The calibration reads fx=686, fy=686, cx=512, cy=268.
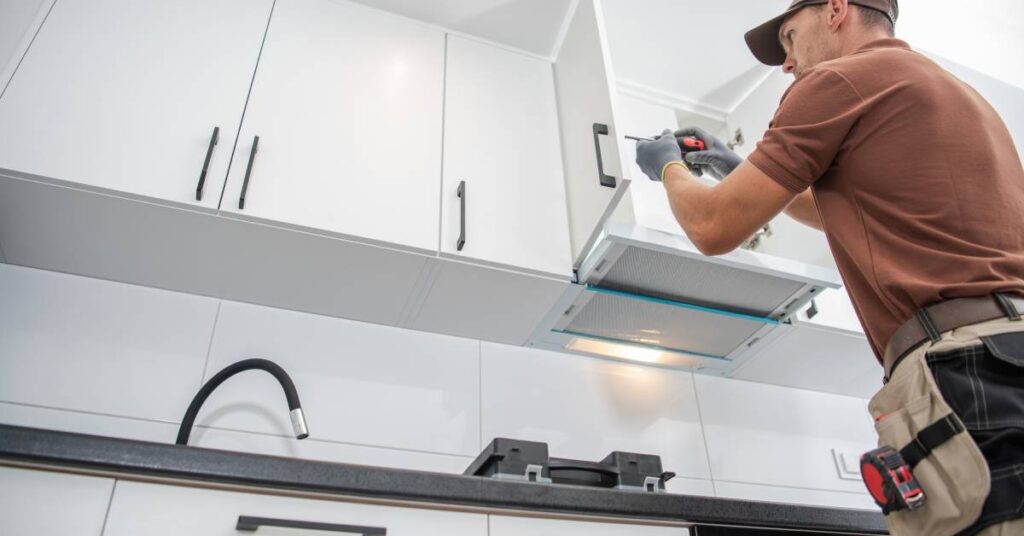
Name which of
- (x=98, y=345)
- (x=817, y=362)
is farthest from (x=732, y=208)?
(x=98, y=345)

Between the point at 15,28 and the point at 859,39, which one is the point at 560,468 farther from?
the point at 15,28

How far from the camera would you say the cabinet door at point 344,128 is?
1495 millimetres

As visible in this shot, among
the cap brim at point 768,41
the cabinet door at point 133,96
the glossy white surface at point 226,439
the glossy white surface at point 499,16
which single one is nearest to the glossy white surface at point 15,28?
the cabinet door at point 133,96

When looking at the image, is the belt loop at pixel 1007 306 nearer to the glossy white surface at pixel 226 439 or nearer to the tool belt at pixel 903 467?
the tool belt at pixel 903 467

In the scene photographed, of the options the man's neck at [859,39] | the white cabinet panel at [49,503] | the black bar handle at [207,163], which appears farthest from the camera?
the black bar handle at [207,163]

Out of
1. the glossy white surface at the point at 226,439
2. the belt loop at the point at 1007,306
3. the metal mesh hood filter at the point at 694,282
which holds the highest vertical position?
the metal mesh hood filter at the point at 694,282

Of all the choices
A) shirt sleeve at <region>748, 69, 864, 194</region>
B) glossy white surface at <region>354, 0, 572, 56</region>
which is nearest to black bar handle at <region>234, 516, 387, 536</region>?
shirt sleeve at <region>748, 69, 864, 194</region>

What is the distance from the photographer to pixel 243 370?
1581mm

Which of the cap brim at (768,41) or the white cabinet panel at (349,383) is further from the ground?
the cap brim at (768,41)

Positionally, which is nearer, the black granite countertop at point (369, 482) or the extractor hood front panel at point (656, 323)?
the black granite countertop at point (369, 482)

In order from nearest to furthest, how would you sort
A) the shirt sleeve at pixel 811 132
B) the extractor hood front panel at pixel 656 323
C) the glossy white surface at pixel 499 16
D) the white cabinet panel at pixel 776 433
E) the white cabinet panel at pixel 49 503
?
the white cabinet panel at pixel 49 503 → the shirt sleeve at pixel 811 132 → the extractor hood front panel at pixel 656 323 → the glossy white surface at pixel 499 16 → the white cabinet panel at pixel 776 433

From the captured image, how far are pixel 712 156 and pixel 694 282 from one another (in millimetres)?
337

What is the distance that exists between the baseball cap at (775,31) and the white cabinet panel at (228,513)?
1.20m

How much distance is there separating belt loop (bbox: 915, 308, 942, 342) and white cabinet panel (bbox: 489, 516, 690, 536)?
1.87ft
